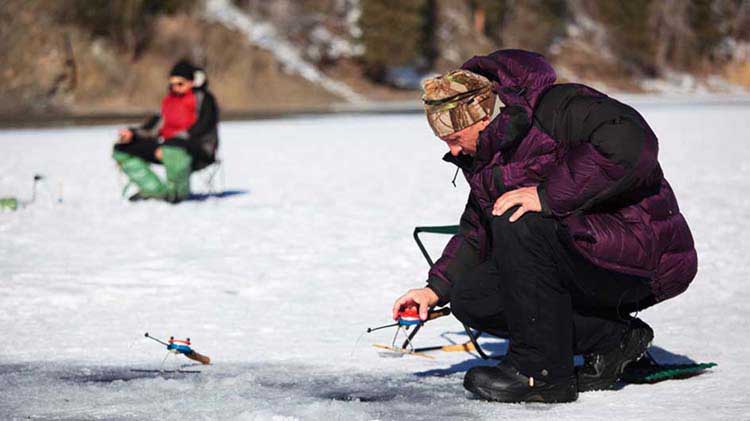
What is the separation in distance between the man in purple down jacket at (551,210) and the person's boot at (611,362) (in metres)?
0.14

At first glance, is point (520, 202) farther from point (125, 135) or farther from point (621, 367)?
point (125, 135)

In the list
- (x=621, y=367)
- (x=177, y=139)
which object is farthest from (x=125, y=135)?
(x=621, y=367)

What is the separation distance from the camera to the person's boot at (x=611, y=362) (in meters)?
4.04

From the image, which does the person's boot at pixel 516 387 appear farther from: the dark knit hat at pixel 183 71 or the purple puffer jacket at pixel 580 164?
the dark knit hat at pixel 183 71

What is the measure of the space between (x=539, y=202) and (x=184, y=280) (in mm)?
3504

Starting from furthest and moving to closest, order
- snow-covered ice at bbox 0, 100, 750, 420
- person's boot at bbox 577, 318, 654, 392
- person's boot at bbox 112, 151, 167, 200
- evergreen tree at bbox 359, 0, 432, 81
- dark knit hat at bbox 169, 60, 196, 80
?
evergreen tree at bbox 359, 0, 432, 81
person's boot at bbox 112, 151, 167, 200
dark knit hat at bbox 169, 60, 196, 80
person's boot at bbox 577, 318, 654, 392
snow-covered ice at bbox 0, 100, 750, 420

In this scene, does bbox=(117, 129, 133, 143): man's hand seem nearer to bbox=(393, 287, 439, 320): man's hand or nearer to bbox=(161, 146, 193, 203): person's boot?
bbox=(161, 146, 193, 203): person's boot

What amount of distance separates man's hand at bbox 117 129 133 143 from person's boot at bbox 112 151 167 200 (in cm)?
15

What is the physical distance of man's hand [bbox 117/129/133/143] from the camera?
10094 mm

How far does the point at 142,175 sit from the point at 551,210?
Answer: 7368mm

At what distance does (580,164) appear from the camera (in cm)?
363

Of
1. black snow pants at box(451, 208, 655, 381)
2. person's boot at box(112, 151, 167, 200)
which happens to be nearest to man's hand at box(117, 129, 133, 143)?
person's boot at box(112, 151, 167, 200)

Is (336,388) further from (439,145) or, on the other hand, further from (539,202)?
(439,145)

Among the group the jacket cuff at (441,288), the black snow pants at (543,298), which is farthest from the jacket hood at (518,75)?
the jacket cuff at (441,288)
